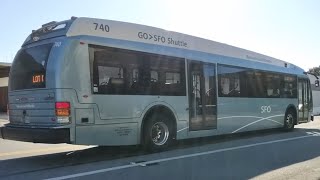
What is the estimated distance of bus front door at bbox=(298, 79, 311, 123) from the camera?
811 inches

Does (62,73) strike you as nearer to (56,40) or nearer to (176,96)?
(56,40)

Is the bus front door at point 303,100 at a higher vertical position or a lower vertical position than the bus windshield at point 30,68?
lower

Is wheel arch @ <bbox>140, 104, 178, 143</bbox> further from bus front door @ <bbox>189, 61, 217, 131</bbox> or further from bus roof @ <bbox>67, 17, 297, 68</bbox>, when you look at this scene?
bus roof @ <bbox>67, 17, 297, 68</bbox>

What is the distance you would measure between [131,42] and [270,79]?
8.43 metres

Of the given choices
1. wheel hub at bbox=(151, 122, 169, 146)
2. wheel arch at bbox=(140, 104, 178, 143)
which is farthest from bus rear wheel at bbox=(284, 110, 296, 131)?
wheel hub at bbox=(151, 122, 169, 146)

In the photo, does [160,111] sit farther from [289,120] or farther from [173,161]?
[289,120]

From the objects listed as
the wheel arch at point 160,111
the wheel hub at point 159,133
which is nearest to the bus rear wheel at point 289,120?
the wheel arch at point 160,111

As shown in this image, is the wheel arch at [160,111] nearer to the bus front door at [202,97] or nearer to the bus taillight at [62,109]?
the bus front door at [202,97]

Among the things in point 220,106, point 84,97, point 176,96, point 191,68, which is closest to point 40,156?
point 84,97

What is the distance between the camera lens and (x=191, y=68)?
1323 cm

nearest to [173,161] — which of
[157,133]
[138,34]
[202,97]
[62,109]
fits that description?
[157,133]

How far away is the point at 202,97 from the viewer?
13.7 meters

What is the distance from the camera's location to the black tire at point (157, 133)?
1141 cm

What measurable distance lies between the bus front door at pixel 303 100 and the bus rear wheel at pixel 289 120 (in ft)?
2.68
